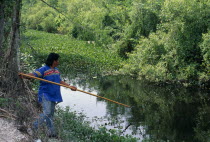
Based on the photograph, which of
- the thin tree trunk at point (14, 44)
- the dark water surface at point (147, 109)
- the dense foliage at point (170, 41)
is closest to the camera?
the thin tree trunk at point (14, 44)

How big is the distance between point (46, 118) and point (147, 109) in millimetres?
7314

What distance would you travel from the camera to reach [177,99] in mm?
14789

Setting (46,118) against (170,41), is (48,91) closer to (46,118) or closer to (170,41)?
(46,118)

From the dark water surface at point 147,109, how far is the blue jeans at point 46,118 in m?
3.64

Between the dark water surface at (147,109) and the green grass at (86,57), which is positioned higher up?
the green grass at (86,57)

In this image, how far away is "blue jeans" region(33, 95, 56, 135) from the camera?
6406mm

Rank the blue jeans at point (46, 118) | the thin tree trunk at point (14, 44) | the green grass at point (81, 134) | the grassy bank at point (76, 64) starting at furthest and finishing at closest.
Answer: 1. the grassy bank at point (76, 64)
2. the thin tree trunk at point (14, 44)
3. the green grass at point (81, 134)
4. the blue jeans at point (46, 118)

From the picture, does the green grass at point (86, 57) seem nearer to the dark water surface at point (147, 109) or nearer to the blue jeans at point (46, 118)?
the dark water surface at point (147, 109)

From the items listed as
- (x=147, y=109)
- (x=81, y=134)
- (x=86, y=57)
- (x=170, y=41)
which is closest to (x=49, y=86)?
(x=81, y=134)

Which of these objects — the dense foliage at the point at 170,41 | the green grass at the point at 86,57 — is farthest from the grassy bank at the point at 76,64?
the dense foliage at the point at 170,41

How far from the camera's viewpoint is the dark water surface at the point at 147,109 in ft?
35.0

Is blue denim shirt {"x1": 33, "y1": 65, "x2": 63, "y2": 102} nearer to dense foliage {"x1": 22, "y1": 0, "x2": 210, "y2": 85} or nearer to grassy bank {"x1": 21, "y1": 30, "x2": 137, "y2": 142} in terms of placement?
grassy bank {"x1": 21, "y1": 30, "x2": 137, "y2": 142}

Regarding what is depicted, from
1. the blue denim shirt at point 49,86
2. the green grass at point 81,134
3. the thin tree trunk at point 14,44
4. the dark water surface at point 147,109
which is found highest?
the thin tree trunk at point 14,44

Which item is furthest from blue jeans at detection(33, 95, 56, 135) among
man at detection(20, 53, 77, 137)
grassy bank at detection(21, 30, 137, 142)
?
grassy bank at detection(21, 30, 137, 142)
